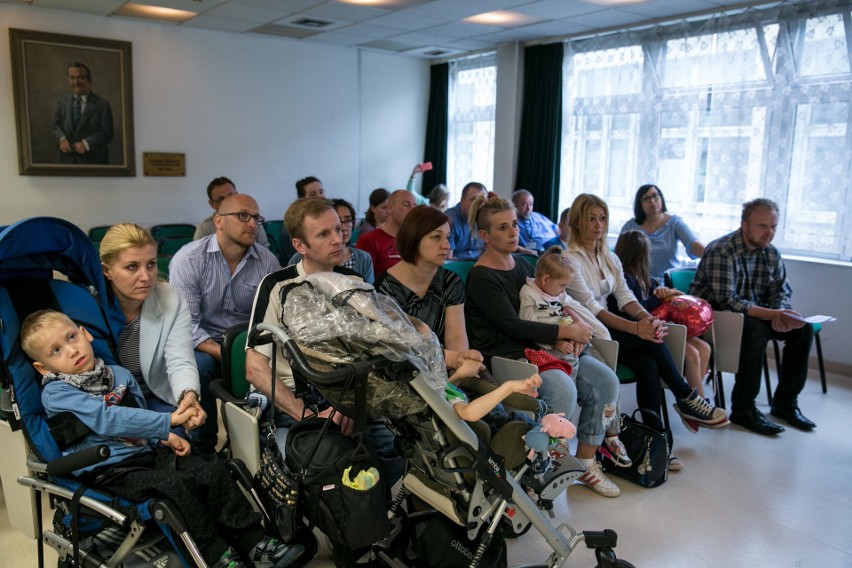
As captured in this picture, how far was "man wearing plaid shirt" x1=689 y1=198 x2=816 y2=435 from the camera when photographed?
158 inches

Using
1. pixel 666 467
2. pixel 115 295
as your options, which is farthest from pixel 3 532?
pixel 666 467

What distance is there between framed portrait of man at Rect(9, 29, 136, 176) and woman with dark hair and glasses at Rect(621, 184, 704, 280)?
4.85 meters

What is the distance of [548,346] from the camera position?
3.19m

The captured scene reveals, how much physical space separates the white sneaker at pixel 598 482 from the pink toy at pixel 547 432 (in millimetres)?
998

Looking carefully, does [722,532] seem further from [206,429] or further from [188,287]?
[188,287]

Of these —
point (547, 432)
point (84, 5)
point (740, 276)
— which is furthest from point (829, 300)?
point (84, 5)

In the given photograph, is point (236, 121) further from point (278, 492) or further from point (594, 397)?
point (278, 492)

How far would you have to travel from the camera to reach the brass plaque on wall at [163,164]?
6.75 meters

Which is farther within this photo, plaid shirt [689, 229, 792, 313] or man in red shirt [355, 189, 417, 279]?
man in red shirt [355, 189, 417, 279]

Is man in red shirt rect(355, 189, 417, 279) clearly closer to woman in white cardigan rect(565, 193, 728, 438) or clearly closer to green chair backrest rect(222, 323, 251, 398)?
woman in white cardigan rect(565, 193, 728, 438)

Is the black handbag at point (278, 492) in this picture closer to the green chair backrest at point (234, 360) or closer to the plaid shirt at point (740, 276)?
the green chair backrest at point (234, 360)

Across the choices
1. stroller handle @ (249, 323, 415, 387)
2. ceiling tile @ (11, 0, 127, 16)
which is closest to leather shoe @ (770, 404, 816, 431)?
stroller handle @ (249, 323, 415, 387)

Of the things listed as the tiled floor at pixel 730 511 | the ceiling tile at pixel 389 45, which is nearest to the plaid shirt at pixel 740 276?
the tiled floor at pixel 730 511

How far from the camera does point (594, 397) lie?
3137 mm
